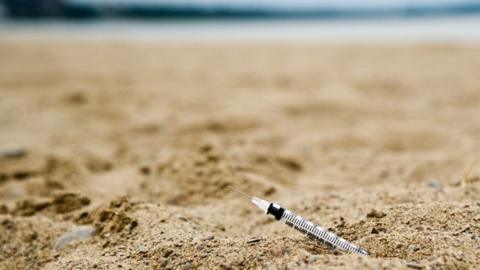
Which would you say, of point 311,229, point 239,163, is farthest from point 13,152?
point 311,229

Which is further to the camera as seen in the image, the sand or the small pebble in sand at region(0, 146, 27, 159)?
the small pebble in sand at region(0, 146, 27, 159)

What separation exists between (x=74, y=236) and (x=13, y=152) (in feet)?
4.09

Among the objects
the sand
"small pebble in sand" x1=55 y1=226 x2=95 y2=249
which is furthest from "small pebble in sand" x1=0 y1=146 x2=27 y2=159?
"small pebble in sand" x1=55 y1=226 x2=95 y2=249

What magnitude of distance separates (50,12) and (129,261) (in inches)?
570

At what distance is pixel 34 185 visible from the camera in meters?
2.09

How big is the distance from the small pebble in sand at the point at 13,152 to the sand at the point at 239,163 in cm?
1

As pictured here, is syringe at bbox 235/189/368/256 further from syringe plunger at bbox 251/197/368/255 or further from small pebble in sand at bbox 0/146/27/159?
small pebble in sand at bbox 0/146/27/159

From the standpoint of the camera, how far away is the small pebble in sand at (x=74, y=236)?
4.99ft

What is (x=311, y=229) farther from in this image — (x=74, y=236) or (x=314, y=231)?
(x=74, y=236)

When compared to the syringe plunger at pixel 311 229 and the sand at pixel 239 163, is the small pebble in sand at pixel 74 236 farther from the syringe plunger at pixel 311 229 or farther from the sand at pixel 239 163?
the syringe plunger at pixel 311 229

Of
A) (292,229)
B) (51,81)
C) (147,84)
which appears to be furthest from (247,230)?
(51,81)

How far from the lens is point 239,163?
7.11ft

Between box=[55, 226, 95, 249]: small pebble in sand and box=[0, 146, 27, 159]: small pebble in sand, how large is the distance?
46.4 inches

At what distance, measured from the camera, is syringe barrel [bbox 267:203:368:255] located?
1.27 meters
